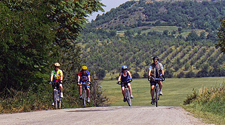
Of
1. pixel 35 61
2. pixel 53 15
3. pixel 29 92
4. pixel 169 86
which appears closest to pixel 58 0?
pixel 53 15

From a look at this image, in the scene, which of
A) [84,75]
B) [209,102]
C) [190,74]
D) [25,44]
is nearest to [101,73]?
[190,74]

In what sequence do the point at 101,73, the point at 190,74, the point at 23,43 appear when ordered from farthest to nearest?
the point at 190,74 < the point at 101,73 < the point at 23,43

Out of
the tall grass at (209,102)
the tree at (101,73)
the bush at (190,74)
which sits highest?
the tree at (101,73)

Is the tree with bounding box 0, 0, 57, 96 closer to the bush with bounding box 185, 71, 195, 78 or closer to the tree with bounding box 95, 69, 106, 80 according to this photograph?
the tree with bounding box 95, 69, 106, 80

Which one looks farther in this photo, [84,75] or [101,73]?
[101,73]

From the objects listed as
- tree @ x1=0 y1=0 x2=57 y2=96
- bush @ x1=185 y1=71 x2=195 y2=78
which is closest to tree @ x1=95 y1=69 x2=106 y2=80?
bush @ x1=185 y1=71 x2=195 y2=78

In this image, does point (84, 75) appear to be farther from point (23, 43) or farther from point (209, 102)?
point (209, 102)

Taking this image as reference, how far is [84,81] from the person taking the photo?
17203 mm

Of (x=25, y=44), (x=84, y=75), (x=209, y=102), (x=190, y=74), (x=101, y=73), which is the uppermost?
(x=25, y=44)

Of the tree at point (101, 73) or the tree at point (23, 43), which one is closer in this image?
the tree at point (23, 43)

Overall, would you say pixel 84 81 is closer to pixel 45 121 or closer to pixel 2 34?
pixel 2 34

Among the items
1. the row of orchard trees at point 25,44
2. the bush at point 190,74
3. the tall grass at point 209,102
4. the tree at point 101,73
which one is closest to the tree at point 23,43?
the row of orchard trees at point 25,44

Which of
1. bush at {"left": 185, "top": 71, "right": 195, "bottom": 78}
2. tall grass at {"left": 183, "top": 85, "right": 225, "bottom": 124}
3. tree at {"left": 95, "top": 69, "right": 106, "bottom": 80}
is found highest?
tree at {"left": 95, "top": 69, "right": 106, "bottom": 80}

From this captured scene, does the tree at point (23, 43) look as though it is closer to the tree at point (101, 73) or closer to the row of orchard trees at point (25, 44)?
the row of orchard trees at point (25, 44)
